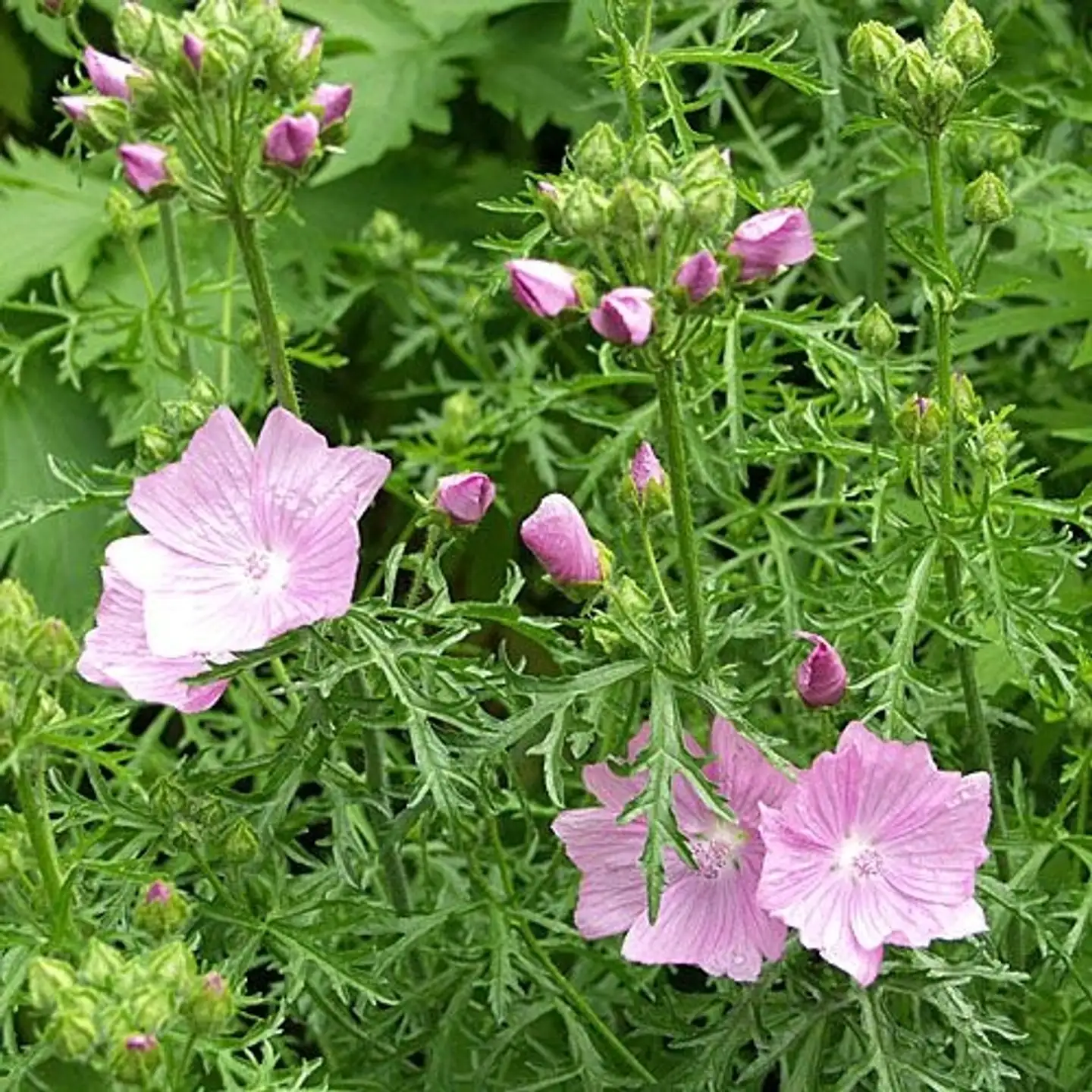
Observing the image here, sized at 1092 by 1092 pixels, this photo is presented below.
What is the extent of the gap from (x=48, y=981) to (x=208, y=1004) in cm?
7

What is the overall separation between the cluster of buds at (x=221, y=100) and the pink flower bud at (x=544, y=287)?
0.11 metres

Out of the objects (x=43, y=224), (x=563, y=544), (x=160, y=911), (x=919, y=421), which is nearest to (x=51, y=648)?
(x=160, y=911)

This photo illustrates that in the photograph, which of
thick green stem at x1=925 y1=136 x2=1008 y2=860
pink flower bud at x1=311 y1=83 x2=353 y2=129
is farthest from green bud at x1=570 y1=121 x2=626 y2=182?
thick green stem at x1=925 y1=136 x2=1008 y2=860

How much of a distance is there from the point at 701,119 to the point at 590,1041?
1.14m

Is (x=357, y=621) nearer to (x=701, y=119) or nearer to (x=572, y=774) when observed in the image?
(x=572, y=774)

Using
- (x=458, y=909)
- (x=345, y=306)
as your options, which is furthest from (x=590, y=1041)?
(x=345, y=306)

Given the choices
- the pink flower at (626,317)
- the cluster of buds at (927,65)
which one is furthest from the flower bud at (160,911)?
the cluster of buds at (927,65)

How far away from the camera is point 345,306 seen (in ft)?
5.59

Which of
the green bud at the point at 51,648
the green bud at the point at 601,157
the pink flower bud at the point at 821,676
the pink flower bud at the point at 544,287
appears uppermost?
the green bud at the point at 601,157

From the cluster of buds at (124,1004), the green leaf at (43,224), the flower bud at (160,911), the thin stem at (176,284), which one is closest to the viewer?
the cluster of buds at (124,1004)

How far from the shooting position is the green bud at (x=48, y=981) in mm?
868

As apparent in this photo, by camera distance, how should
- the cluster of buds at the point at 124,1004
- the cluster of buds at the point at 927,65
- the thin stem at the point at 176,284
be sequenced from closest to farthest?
the cluster of buds at the point at 124,1004
the cluster of buds at the point at 927,65
the thin stem at the point at 176,284

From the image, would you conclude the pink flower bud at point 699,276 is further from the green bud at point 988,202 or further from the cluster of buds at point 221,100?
the green bud at point 988,202

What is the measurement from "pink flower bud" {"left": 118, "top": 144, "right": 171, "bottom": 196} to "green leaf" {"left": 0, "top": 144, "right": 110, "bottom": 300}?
2.87 ft
